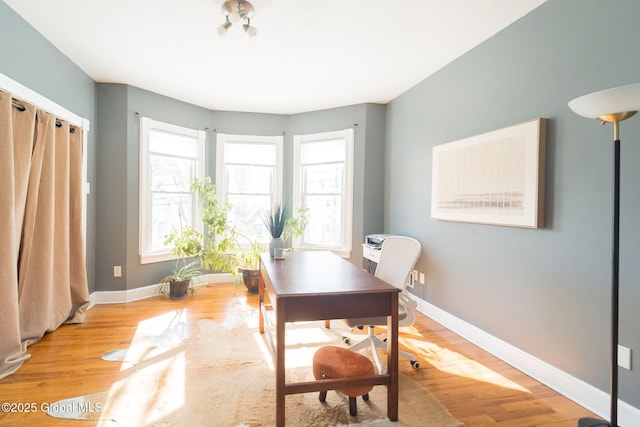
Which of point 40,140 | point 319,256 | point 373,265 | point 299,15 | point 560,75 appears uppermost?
point 299,15

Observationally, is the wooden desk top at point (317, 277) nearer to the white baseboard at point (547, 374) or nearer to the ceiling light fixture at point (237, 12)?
the white baseboard at point (547, 374)

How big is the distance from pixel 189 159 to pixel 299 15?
278 centimetres

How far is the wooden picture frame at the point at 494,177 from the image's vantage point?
2.26 meters

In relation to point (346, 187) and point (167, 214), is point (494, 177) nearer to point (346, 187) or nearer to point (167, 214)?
point (346, 187)

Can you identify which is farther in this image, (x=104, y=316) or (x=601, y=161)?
(x=104, y=316)

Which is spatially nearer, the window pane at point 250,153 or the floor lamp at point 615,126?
the floor lamp at point 615,126

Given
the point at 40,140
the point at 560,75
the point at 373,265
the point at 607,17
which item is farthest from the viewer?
the point at 373,265

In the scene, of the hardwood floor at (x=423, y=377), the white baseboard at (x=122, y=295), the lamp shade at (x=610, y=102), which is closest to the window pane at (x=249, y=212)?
the white baseboard at (x=122, y=295)

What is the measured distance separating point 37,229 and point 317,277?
2413mm

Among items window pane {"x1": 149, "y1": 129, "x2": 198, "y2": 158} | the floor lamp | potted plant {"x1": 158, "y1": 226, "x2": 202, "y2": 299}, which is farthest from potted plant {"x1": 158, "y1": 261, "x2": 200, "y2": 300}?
the floor lamp

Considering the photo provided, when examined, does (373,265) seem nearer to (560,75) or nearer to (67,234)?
(560,75)

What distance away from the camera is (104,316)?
3395 millimetres

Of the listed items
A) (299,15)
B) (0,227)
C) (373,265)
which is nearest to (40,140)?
(0,227)

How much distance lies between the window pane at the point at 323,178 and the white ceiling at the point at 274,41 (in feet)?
3.47
